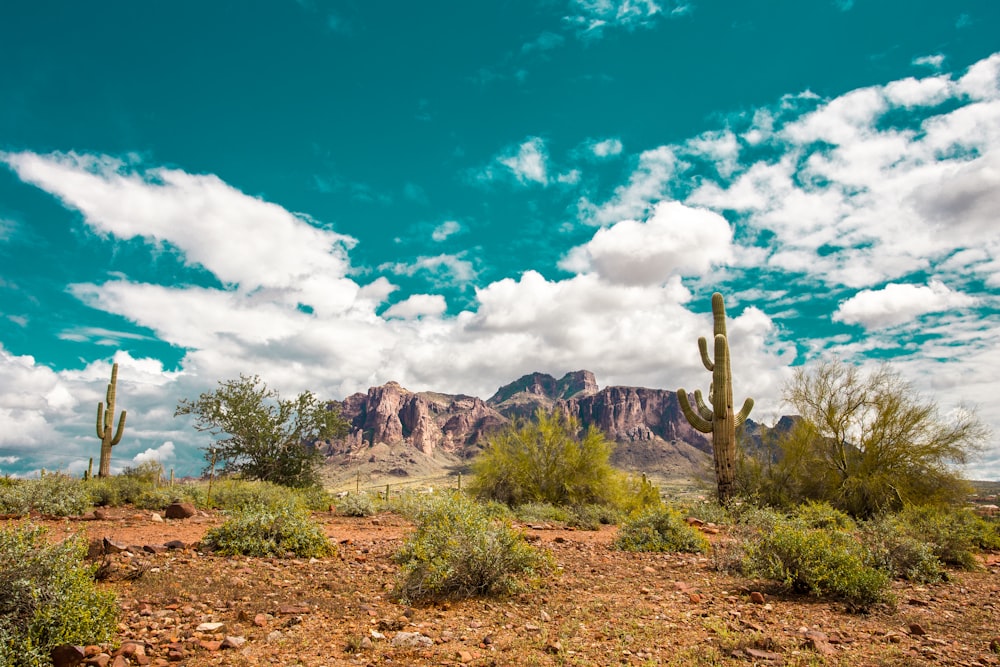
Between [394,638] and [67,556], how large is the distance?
3.23 meters

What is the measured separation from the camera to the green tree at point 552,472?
78.0 ft

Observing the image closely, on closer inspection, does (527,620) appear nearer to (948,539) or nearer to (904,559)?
(904,559)

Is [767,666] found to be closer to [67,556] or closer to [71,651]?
[71,651]

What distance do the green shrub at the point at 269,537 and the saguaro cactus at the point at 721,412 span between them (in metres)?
15.7

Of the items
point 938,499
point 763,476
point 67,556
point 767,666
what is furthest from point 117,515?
point 938,499

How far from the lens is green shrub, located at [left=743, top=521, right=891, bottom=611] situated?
7887 millimetres

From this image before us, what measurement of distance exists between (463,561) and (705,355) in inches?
766

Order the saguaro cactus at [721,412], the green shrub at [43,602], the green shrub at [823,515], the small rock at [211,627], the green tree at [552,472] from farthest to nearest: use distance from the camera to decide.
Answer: the green tree at [552,472], the saguaro cactus at [721,412], the green shrub at [823,515], the small rock at [211,627], the green shrub at [43,602]

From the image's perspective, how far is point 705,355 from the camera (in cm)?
2495

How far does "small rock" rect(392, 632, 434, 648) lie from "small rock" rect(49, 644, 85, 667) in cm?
265

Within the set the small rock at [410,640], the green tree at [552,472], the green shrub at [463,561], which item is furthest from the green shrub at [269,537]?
the green tree at [552,472]

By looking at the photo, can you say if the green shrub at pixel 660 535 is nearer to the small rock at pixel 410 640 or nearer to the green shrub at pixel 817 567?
the green shrub at pixel 817 567

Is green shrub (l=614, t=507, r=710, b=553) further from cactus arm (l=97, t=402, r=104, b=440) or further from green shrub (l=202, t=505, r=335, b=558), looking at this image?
cactus arm (l=97, t=402, r=104, b=440)

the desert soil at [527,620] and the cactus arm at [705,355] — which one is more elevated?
the cactus arm at [705,355]
